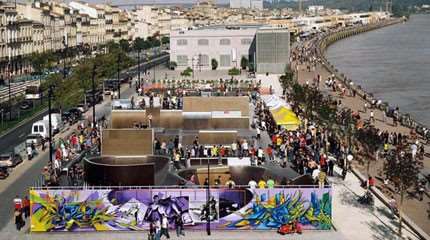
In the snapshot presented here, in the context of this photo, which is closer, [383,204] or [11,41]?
[383,204]

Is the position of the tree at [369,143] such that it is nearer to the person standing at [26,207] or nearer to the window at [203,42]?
the person standing at [26,207]

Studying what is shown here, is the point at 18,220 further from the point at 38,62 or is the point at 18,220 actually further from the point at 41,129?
the point at 38,62

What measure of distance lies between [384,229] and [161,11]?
126m

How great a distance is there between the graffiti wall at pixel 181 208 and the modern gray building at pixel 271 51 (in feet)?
136

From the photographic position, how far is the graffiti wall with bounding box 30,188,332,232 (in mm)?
15328

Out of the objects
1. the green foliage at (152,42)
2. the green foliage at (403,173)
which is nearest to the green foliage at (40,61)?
the green foliage at (152,42)

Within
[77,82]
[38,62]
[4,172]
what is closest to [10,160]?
[4,172]

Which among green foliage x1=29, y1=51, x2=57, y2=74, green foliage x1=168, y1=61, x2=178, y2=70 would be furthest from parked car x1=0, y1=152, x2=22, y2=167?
green foliage x1=168, y1=61, x2=178, y2=70

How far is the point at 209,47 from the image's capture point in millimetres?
60094

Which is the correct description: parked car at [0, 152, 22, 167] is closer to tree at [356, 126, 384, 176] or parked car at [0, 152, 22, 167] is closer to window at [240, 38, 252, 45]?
tree at [356, 126, 384, 176]

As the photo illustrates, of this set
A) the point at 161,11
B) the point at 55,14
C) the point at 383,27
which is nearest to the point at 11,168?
the point at 55,14

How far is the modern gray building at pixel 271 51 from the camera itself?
2226 inches

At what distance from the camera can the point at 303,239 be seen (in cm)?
1496

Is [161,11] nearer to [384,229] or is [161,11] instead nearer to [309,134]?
[309,134]
